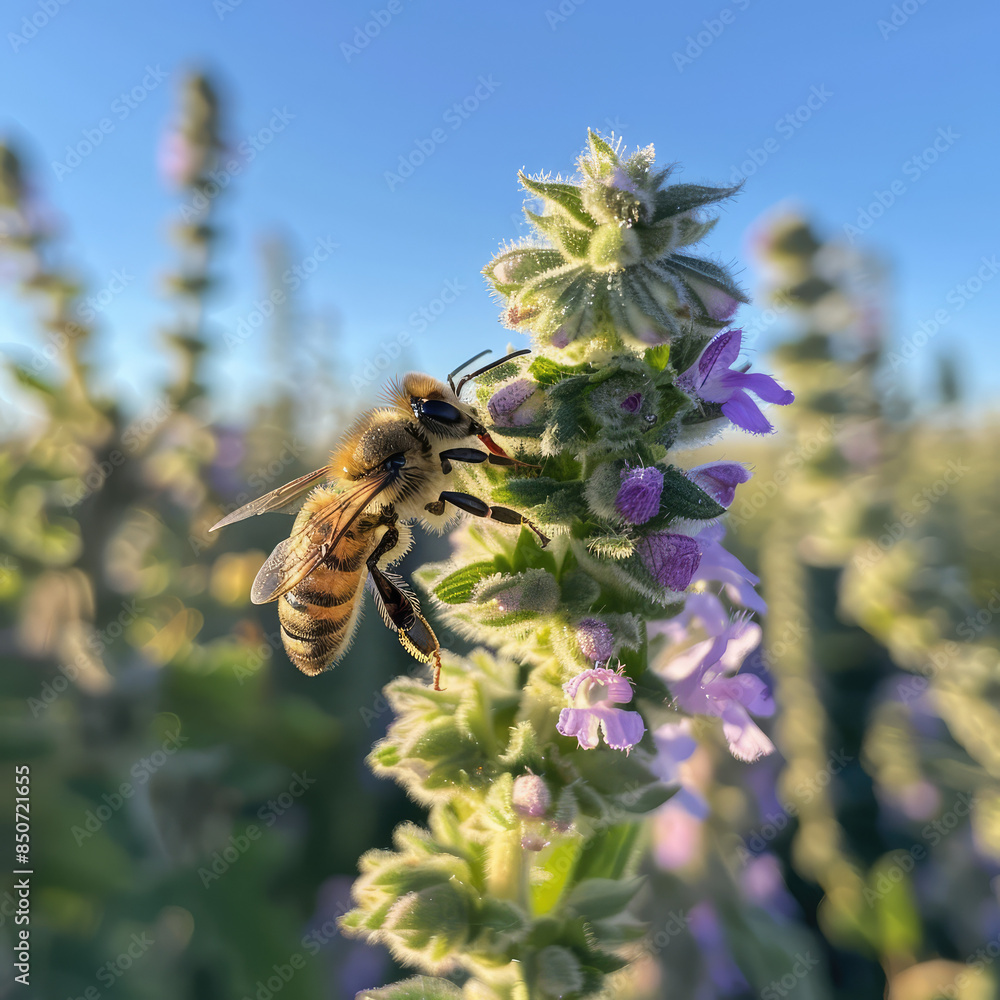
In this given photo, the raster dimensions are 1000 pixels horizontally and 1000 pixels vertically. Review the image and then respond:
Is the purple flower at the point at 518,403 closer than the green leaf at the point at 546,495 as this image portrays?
No

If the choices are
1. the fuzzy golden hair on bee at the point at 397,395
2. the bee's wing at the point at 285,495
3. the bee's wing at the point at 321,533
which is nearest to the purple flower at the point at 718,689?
the bee's wing at the point at 321,533

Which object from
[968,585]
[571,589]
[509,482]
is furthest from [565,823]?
[968,585]

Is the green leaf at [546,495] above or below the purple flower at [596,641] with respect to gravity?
above

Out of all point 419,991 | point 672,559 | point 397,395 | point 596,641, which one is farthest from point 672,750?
point 397,395

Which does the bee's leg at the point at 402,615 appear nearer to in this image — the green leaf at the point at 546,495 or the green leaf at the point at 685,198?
the green leaf at the point at 546,495

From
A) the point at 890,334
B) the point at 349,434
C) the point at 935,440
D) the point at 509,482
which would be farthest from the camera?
the point at 935,440

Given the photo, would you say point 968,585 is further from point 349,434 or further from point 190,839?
point 190,839
